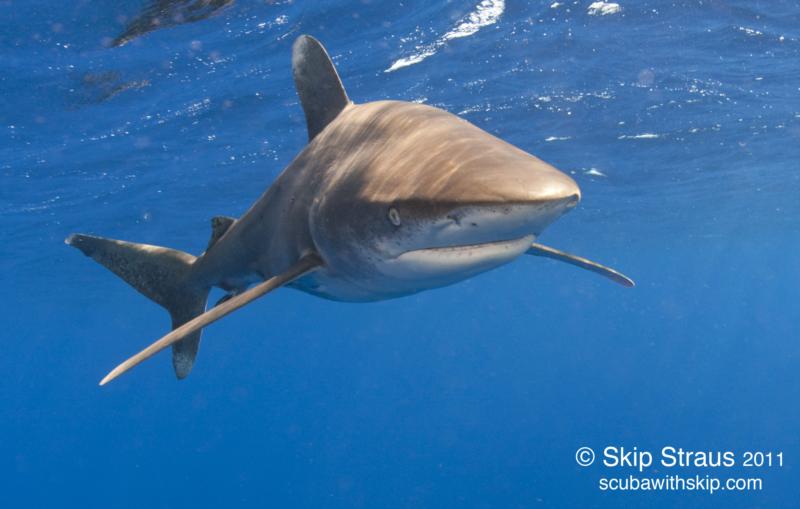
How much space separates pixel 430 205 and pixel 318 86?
2963mm

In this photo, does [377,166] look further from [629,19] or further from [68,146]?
[68,146]

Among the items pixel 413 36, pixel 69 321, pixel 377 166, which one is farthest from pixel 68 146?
pixel 69 321

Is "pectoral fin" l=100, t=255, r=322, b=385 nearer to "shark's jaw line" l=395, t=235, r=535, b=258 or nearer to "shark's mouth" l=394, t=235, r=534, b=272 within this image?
"shark's mouth" l=394, t=235, r=534, b=272

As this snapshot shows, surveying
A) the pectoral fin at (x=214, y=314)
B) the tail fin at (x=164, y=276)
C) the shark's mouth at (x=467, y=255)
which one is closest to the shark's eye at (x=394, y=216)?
the shark's mouth at (x=467, y=255)

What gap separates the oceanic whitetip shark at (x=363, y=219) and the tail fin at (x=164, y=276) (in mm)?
12

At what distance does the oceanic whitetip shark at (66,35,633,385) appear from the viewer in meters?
2.86

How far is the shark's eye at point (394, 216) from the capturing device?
326cm

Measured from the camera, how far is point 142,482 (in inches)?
3359

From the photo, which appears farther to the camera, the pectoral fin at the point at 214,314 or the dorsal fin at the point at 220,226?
the dorsal fin at the point at 220,226

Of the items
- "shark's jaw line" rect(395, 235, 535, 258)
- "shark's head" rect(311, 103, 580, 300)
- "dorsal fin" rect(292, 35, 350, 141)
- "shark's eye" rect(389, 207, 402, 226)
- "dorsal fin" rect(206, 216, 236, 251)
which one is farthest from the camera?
"dorsal fin" rect(206, 216, 236, 251)

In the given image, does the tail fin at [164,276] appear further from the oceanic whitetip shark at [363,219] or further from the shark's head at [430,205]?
the shark's head at [430,205]

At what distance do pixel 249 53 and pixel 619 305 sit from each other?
198 metres

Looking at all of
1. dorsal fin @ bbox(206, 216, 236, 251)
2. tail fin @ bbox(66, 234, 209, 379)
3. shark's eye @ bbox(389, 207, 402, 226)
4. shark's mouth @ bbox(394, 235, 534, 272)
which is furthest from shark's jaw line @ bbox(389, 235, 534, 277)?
tail fin @ bbox(66, 234, 209, 379)

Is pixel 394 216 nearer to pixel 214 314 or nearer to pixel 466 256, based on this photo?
pixel 466 256
